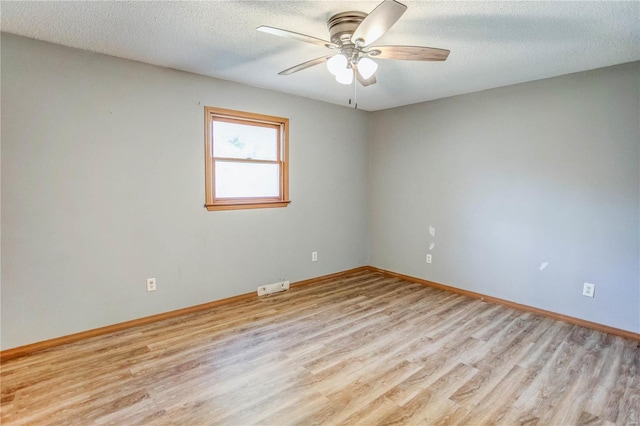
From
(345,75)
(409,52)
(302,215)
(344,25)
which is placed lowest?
(302,215)

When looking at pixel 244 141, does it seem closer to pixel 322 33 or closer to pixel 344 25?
pixel 322 33

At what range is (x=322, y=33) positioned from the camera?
232 cm

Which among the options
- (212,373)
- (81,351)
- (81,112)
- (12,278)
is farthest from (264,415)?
(81,112)

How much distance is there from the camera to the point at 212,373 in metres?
2.28

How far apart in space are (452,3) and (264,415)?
2570mm

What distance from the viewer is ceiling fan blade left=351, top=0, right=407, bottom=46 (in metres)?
1.54

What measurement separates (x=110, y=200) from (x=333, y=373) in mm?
2284

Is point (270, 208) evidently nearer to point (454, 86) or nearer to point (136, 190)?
point (136, 190)

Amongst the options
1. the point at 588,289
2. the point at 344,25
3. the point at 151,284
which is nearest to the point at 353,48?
the point at 344,25

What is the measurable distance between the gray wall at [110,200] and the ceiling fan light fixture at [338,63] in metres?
1.77

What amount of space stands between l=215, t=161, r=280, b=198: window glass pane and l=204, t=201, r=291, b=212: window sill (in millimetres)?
106

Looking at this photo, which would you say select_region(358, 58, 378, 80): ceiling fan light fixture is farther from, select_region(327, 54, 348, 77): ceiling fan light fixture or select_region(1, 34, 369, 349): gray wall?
select_region(1, 34, 369, 349): gray wall

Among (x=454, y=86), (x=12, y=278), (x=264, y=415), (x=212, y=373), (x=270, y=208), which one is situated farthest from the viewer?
(x=270, y=208)

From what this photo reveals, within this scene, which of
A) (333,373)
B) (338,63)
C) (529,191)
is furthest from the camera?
(529,191)
